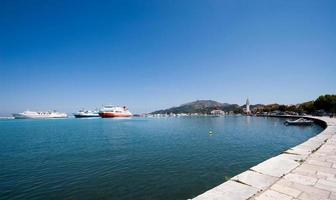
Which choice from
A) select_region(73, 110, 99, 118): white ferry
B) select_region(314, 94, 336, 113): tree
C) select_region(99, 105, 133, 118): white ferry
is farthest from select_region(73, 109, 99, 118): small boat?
select_region(314, 94, 336, 113): tree

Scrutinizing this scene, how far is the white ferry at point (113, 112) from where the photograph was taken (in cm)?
12385

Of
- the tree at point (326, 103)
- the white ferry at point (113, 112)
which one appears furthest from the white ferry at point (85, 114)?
the tree at point (326, 103)

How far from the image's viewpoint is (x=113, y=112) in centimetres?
12569

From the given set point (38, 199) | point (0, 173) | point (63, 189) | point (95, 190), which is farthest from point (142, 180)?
point (0, 173)

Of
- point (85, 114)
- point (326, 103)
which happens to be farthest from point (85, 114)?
point (326, 103)

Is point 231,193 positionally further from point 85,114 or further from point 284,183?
point 85,114

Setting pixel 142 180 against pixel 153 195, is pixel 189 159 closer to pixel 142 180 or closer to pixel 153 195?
pixel 142 180

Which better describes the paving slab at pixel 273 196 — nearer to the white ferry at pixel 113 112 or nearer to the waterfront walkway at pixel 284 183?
the waterfront walkway at pixel 284 183

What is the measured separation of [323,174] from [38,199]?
11.1 meters

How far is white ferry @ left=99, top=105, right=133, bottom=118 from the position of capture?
406 feet

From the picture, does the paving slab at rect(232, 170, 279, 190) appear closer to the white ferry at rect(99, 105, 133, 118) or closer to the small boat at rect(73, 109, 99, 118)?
the white ferry at rect(99, 105, 133, 118)

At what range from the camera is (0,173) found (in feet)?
40.9

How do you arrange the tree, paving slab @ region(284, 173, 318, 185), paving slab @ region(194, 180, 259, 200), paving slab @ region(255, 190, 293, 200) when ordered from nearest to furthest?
1. paving slab @ region(255, 190, 293, 200)
2. paving slab @ region(194, 180, 259, 200)
3. paving slab @ region(284, 173, 318, 185)
4. the tree

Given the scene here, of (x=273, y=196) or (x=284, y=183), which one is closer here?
(x=273, y=196)
